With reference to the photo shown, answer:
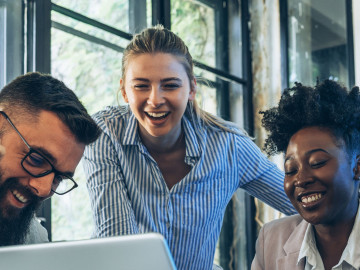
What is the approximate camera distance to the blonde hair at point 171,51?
2.09 metres

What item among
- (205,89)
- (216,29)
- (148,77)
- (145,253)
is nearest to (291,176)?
(148,77)

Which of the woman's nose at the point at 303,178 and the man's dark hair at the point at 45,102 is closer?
the man's dark hair at the point at 45,102

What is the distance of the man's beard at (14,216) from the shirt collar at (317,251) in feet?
2.55

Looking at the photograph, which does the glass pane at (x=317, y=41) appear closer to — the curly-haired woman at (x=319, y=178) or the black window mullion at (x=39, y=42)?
the black window mullion at (x=39, y=42)

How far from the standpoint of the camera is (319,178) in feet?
5.48

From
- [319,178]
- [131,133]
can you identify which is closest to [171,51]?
[131,133]

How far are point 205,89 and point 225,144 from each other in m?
2.33

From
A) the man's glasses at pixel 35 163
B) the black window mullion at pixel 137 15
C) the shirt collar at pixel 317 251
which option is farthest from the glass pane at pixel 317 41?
the man's glasses at pixel 35 163

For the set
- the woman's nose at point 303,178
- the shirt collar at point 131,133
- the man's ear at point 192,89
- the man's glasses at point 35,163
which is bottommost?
the woman's nose at point 303,178

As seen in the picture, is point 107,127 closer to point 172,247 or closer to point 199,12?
point 172,247

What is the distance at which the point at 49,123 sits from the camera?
1.43 metres

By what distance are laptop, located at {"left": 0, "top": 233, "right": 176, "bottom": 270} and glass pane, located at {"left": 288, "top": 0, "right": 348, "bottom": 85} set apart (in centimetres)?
400

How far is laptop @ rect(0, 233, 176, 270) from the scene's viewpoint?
730 mm

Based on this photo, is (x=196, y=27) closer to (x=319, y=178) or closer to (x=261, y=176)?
(x=261, y=176)
